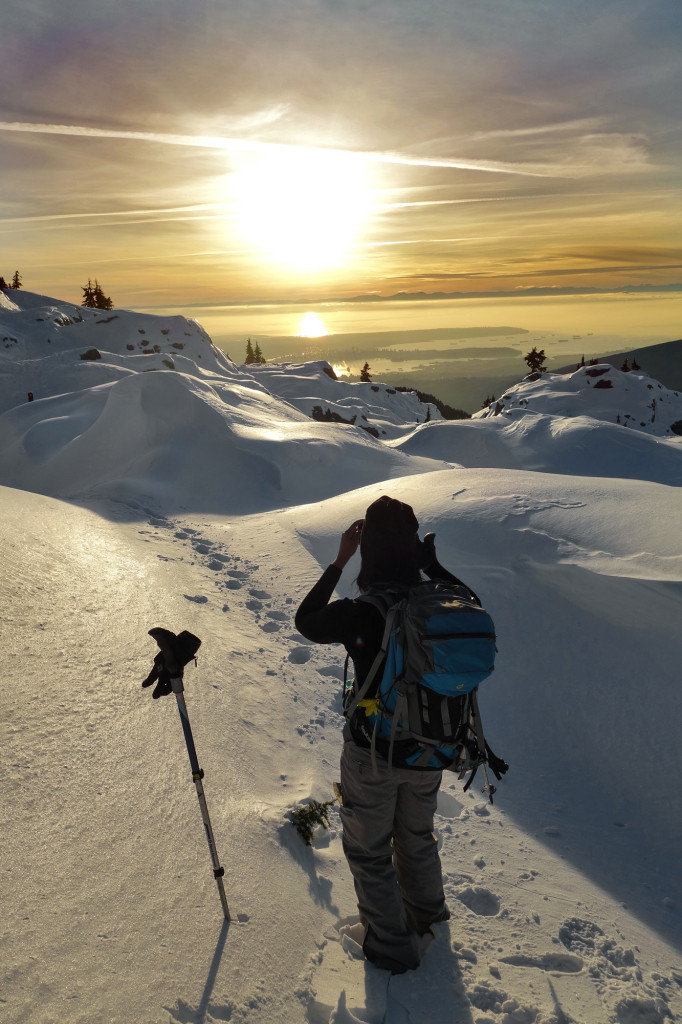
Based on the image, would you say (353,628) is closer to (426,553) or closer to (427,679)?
(427,679)

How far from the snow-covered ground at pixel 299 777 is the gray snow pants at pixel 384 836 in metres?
0.17

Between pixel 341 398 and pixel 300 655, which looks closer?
pixel 300 655

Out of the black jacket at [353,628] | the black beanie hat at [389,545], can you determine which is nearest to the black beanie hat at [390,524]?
the black beanie hat at [389,545]

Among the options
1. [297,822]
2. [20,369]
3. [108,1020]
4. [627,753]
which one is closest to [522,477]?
[627,753]

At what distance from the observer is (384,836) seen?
3230mm

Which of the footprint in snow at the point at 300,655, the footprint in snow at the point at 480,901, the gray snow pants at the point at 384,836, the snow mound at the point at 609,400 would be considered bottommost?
the footprint in snow at the point at 480,901

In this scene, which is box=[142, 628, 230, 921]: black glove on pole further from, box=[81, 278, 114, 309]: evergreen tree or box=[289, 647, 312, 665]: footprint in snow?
box=[81, 278, 114, 309]: evergreen tree

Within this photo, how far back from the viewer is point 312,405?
218ft

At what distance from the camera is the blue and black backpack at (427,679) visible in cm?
276

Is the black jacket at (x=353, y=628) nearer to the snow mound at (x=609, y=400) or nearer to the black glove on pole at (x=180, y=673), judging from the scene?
the black glove on pole at (x=180, y=673)

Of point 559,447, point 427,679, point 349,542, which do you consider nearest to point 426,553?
point 349,542

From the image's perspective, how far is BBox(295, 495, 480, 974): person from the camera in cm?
304

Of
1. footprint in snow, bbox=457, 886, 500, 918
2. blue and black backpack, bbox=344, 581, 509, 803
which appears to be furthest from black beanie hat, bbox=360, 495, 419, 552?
footprint in snow, bbox=457, 886, 500, 918

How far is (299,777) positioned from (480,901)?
169cm
